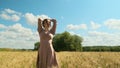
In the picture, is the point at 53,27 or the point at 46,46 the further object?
the point at 53,27

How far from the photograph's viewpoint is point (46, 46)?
7973mm

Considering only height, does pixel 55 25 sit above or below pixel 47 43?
above

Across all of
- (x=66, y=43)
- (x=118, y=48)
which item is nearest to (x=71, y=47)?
(x=66, y=43)

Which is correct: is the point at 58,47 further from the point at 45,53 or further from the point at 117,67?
the point at 45,53

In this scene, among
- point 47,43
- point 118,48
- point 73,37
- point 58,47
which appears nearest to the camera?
point 47,43

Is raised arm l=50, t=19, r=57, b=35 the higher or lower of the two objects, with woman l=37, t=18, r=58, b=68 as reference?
higher

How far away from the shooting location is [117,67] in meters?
14.1

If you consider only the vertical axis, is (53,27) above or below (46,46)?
above

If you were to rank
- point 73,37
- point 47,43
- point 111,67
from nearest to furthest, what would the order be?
point 47,43 → point 111,67 → point 73,37

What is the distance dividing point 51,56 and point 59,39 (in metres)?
71.3

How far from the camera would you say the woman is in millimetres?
7961

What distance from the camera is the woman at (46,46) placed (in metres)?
7.96

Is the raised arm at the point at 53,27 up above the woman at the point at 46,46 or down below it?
above

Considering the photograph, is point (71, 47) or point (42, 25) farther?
point (71, 47)
